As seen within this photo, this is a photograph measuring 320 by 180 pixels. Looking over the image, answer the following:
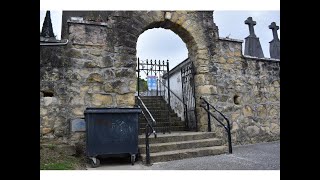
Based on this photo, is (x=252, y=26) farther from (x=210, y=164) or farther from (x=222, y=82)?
(x=210, y=164)

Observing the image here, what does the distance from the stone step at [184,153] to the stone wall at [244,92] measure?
86 centimetres

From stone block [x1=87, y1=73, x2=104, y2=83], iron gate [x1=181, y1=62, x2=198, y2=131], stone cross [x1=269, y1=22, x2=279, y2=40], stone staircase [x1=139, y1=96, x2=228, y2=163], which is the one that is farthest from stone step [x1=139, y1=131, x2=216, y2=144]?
stone cross [x1=269, y1=22, x2=279, y2=40]

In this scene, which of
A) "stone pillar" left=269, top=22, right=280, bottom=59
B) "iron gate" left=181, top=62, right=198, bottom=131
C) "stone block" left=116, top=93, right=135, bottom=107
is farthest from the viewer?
"stone pillar" left=269, top=22, right=280, bottom=59

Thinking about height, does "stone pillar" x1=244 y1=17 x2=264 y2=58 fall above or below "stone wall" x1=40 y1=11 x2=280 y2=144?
above

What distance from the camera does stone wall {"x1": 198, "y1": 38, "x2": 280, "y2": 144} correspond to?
6.66m

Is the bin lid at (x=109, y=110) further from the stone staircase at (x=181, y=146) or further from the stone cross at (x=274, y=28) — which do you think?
the stone cross at (x=274, y=28)

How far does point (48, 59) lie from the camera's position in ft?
17.6

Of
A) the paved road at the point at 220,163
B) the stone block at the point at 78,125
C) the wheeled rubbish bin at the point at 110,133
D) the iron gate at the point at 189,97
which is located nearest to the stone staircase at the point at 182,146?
the paved road at the point at 220,163

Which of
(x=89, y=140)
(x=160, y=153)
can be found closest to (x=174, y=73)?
(x=160, y=153)

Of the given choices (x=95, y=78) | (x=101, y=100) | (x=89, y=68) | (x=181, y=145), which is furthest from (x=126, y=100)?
(x=181, y=145)

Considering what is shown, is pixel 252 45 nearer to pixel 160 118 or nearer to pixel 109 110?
pixel 160 118

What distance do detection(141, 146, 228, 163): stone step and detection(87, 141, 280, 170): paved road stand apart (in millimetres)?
140

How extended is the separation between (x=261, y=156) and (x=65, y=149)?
3.55 meters

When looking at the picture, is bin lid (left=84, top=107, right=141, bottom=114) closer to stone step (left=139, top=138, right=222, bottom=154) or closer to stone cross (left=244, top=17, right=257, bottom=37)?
stone step (left=139, top=138, right=222, bottom=154)
